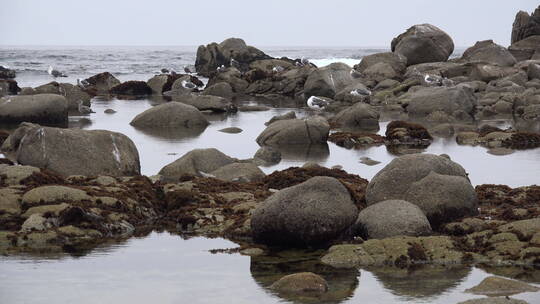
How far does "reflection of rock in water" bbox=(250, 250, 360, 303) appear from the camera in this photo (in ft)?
28.8

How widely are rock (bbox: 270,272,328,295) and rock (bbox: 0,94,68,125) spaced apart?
17.8m

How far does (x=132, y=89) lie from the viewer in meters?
41.8

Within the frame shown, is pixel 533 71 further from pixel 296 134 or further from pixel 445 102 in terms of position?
pixel 296 134

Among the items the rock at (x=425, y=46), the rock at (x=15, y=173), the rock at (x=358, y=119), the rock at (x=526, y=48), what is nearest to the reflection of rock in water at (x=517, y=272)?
the rock at (x=15, y=173)

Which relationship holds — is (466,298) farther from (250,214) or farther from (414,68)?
(414,68)

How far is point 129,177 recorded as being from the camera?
14625mm

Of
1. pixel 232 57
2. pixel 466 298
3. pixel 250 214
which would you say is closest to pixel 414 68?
pixel 232 57

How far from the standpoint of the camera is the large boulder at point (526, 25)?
51.1 metres

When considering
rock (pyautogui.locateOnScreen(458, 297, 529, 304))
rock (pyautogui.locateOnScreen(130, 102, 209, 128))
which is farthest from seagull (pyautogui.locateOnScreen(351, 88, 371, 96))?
rock (pyautogui.locateOnScreen(458, 297, 529, 304))

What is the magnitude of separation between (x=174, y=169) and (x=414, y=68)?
89.1ft

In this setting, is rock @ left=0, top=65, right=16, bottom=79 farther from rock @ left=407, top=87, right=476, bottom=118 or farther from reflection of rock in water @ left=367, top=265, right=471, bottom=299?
reflection of rock in water @ left=367, top=265, right=471, bottom=299

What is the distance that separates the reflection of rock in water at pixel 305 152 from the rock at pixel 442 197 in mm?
7322

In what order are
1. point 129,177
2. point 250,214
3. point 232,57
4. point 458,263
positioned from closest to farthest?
1. point 458,263
2. point 250,214
3. point 129,177
4. point 232,57

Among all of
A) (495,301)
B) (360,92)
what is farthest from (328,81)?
(495,301)
